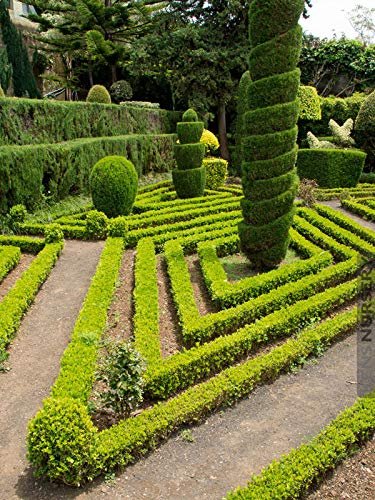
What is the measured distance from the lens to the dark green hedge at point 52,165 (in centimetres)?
1247

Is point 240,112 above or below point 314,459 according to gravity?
above

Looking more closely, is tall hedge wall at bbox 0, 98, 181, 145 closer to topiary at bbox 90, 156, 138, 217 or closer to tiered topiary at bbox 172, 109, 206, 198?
topiary at bbox 90, 156, 138, 217

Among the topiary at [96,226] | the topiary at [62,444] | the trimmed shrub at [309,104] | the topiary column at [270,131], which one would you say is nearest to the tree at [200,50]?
the trimmed shrub at [309,104]

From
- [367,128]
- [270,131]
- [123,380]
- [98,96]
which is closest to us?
[123,380]

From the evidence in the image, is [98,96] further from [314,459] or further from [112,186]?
[314,459]

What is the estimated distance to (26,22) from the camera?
29531mm

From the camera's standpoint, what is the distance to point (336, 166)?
62.3 feet

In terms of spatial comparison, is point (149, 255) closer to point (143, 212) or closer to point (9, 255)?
point (9, 255)

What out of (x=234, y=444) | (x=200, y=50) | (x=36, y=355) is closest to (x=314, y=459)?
(x=234, y=444)

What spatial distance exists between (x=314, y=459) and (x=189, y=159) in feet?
41.3

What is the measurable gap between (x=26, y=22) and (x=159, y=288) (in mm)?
27670

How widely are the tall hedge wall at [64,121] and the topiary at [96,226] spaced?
4184 millimetres

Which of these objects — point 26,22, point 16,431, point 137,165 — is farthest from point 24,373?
point 26,22

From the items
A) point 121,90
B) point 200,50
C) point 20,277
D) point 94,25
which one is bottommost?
point 20,277
